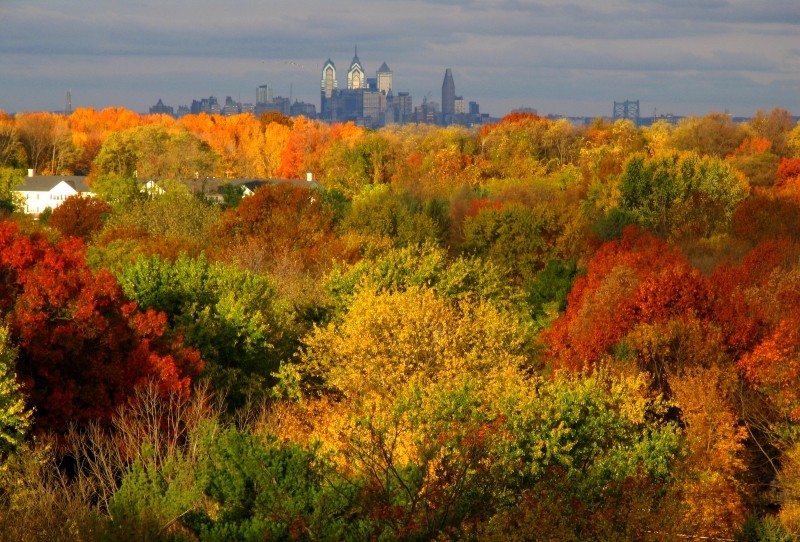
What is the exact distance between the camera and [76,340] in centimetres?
2467

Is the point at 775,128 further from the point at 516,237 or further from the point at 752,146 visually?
the point at 516,237

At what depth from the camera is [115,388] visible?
81.9 feet

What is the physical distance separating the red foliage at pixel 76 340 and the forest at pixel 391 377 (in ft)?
0.20

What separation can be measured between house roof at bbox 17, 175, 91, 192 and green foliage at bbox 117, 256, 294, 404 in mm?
61627

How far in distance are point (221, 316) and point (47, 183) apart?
66787 millimetres

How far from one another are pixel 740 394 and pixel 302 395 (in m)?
10.1

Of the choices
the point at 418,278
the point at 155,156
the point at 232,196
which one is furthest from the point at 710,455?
the point at 155,156

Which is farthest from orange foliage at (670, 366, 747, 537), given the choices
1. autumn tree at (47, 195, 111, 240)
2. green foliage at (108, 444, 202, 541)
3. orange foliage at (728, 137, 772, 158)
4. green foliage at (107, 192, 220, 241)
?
orange foliage at (728, 137, 772, 158)

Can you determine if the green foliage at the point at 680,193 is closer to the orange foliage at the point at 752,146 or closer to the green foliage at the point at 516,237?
the green foliage at the point at 516,237

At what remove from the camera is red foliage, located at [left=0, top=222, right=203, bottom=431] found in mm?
24031

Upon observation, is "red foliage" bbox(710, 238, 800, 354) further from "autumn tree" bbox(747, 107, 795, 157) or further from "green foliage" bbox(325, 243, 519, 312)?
"autumn tree" bbox(747, 107, 795, 157)

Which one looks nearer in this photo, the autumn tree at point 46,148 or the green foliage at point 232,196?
the green foliage at point 232,196

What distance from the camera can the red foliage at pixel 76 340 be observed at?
24031 mm

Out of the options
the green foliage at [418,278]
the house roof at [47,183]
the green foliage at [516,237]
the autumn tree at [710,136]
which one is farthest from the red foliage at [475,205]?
the house roof at [47,183]
